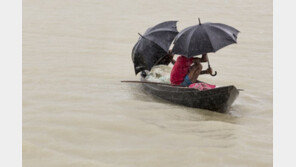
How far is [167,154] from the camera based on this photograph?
5.34 metres

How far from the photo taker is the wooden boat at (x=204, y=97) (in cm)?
668

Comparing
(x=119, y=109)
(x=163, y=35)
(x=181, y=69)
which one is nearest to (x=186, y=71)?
(x=181, y=69)

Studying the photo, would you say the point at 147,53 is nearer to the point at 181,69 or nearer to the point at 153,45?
the point at 153,45

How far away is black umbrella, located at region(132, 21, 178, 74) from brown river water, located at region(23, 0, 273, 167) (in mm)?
550

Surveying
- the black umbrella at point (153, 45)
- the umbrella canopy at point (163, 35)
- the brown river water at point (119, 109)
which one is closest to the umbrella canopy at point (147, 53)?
the black umbrella at point (153, 45)

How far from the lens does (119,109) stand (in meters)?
6.97

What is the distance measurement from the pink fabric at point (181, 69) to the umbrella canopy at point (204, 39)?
0.41 m

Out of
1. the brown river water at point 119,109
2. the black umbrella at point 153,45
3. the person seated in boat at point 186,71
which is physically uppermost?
the black umbrella at point 153,45

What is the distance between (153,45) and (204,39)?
131 cm

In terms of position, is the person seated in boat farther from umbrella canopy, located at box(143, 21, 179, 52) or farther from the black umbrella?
the black umbrella

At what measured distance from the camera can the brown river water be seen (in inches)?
209

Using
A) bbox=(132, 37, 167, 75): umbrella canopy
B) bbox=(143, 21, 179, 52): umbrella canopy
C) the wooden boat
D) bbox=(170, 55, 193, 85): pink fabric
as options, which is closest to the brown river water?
the wooden boat

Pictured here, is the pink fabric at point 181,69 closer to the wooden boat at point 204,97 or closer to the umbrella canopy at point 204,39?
the wooden boat at point 204,97

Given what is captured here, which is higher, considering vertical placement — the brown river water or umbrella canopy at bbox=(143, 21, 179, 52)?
umbrella canopy at bbox=(143, 21, 179, 52)
